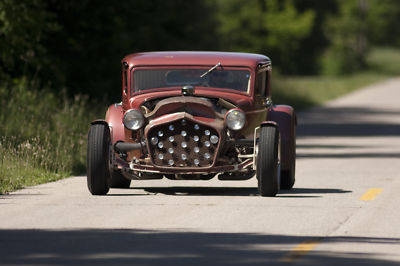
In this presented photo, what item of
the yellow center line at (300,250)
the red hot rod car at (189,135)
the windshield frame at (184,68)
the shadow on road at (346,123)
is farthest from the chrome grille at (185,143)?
the shadow on road at (346,123)

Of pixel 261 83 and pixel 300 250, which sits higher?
pixel 261 83

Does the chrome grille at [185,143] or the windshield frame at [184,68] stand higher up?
the windshield frame at [184,68]

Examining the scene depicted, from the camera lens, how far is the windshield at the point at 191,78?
1717 centimetres

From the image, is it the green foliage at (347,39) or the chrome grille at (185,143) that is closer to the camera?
the chrome grille at (185,143)

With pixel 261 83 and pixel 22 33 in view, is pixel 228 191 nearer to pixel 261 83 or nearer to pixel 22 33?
pixel 261 83

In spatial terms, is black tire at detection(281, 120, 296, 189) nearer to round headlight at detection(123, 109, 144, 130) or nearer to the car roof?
the car roof

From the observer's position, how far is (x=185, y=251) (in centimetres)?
1141

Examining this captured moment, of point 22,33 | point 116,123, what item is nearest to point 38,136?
point 116,123

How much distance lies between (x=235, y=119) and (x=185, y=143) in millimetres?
619

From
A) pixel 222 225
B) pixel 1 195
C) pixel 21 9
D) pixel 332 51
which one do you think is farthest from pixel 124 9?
pixel 332 51

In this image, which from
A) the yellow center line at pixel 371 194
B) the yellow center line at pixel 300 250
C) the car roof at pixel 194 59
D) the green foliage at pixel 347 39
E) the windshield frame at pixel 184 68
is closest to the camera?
the yellow center line at pixel 300 250

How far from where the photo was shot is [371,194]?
17.0 m

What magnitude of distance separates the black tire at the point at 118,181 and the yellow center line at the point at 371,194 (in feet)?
9.61

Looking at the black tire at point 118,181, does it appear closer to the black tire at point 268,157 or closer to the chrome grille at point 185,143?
the chrome grille at point 185,143
